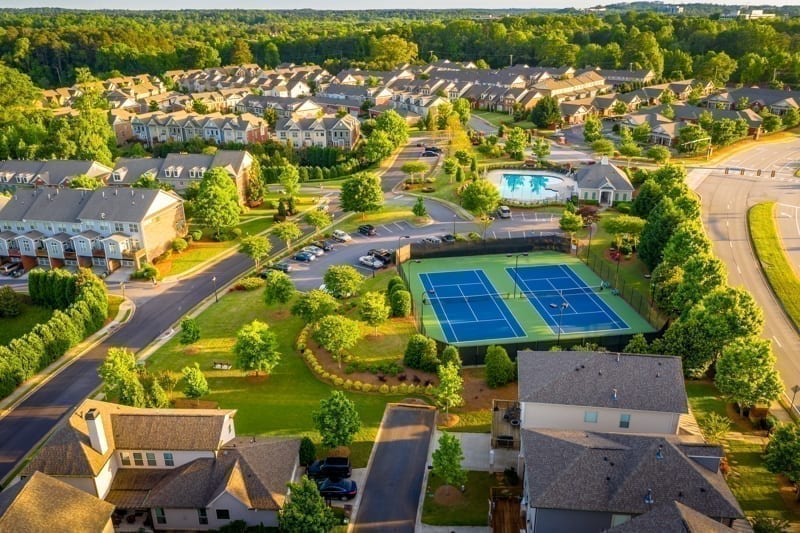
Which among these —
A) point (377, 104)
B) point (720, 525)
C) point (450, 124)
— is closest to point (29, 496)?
point (720, 525)

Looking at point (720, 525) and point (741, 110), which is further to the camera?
point (741, 110)

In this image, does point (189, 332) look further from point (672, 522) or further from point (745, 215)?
point (745, 215)

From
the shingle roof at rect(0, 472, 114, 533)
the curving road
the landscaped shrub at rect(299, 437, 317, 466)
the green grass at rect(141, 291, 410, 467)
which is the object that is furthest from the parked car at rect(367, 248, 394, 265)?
the shingle roof at rect(0, 472, 114, 533)

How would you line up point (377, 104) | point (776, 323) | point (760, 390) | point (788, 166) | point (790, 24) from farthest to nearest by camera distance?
point (790, 24) → point (377, 104) → point (788, 166) → point (776, 323) → point (760, 390)

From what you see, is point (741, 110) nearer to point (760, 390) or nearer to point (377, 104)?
point (377, 104)

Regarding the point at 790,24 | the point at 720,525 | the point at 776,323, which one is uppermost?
the point at 790,24

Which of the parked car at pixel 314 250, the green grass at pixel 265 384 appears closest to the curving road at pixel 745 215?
the green grass at pixel 265 384

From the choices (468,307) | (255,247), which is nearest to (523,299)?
(468,307)

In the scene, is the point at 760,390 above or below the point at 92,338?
above

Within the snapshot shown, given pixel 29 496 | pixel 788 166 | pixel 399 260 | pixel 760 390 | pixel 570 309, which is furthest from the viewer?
pixel 788 166
